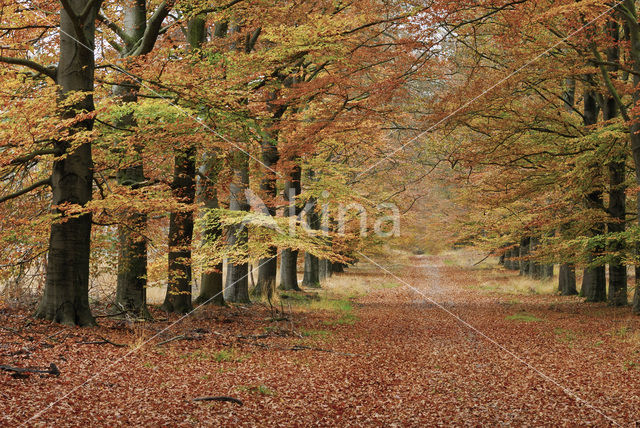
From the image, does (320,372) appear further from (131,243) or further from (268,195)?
(268,195)

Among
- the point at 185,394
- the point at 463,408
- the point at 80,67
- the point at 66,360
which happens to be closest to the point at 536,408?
the point at 463,408

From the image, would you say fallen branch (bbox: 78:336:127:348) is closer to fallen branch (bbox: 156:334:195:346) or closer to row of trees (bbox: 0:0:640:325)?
fallen branch (bbox: 156:334:195:346)

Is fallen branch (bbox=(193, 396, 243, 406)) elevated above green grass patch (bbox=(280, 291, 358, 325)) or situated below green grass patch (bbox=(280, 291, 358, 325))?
above

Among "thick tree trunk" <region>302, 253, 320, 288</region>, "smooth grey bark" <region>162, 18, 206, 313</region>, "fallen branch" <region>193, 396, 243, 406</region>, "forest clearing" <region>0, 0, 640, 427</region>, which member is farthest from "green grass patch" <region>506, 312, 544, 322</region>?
"fallen branch" <region>193, 396, 243, 406</region>

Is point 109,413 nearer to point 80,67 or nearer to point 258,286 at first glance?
point 80,67

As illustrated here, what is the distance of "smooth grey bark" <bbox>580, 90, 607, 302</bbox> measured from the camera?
55.1 feet

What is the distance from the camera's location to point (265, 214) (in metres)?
13.9

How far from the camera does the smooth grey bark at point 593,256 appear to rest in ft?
55.1

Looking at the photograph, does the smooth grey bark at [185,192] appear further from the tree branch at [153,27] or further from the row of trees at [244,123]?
the tree branch at [153,27]

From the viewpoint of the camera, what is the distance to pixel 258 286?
19.6 m

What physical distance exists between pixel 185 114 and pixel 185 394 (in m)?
A: 5.31

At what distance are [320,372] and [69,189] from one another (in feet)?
17.7

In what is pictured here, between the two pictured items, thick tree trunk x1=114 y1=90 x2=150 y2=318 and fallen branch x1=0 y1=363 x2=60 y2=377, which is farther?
thick tree trunk x1=114 y1=90 x2=150 y2=318

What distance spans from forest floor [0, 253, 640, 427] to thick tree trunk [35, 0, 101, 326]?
0.53 meters
